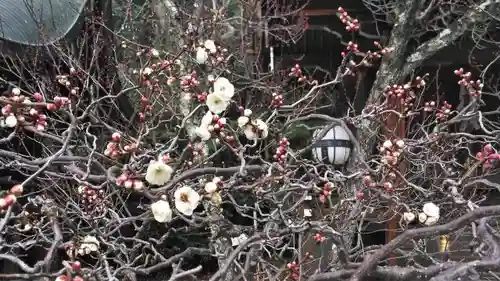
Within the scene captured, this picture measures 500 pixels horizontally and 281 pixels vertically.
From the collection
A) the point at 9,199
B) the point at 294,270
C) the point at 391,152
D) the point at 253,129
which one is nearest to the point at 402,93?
the point at 391,152

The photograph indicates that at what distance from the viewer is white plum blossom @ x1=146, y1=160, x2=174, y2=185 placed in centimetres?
261

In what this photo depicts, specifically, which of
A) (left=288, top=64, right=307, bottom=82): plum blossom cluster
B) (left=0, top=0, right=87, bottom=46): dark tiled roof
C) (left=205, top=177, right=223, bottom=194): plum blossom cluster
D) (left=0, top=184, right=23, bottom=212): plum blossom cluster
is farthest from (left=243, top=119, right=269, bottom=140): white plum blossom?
(left=0, top=0, right=87, bottom=46): dark tiled roof

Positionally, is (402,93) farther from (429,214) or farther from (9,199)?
(9,199)

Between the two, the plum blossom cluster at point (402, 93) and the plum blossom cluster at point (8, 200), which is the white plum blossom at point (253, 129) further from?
the plum blossom cluster at point (402, 93)

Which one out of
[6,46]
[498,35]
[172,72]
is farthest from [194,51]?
[498,35]

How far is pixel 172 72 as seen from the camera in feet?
18.1

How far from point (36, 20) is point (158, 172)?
3.93 m

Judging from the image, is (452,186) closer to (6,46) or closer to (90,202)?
(90,202)

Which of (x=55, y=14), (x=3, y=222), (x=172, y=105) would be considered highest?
(x=55, y=14)

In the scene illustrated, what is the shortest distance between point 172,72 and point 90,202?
1.68 meters

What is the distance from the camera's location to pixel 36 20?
580 centimetres

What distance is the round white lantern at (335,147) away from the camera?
554 cm

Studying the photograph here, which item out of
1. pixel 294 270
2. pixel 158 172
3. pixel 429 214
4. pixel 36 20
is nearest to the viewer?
pixel 158 172

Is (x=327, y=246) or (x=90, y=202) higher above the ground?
(x=90, y=202)
